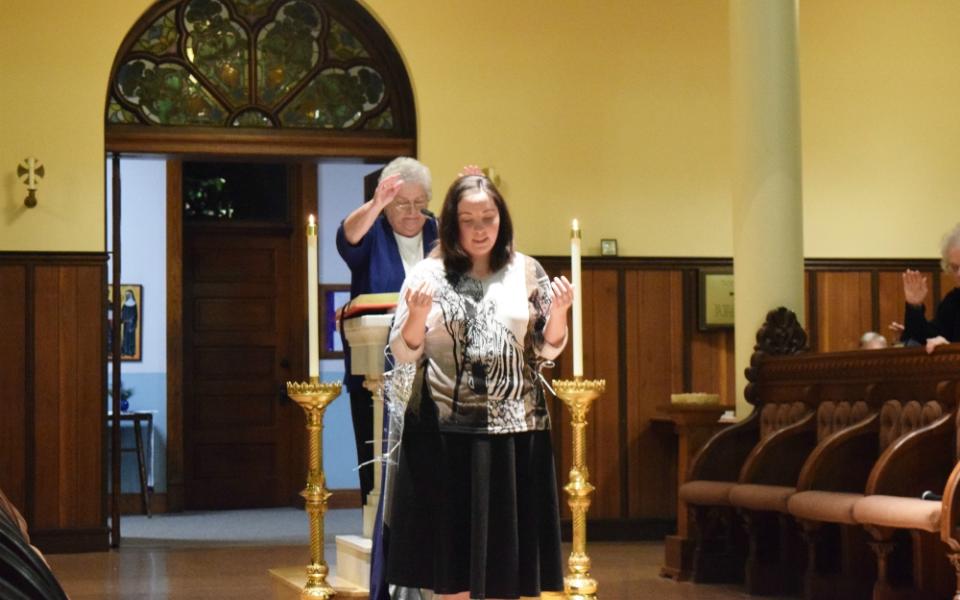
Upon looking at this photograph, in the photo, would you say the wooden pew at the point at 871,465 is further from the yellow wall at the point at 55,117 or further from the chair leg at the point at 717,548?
the yellow wall at the point at 55,117

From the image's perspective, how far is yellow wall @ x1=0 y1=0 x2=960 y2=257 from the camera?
844 centimetres

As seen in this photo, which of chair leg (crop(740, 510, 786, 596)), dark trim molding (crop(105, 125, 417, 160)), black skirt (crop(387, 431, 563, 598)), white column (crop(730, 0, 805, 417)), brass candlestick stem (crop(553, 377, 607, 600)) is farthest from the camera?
dark trim molding (crop(105, 125, 417, 160))

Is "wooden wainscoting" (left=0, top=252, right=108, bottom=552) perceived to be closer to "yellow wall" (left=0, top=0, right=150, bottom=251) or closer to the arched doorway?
"yellow wall" (left=0, top=0, right=150, bottom=251)

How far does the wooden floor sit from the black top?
1489 millimetres

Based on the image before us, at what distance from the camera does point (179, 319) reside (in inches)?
476

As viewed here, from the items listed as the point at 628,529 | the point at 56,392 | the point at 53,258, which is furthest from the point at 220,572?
the point at 628,529

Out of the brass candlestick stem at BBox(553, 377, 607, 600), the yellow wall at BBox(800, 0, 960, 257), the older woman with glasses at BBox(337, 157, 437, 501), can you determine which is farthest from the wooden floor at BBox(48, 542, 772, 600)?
the yellow wall at BBox(800, 0, 960, 257)

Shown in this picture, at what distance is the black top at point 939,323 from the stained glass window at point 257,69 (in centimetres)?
382

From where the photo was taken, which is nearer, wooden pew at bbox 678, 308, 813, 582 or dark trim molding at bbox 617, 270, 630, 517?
wooden pew at bbox 678, 308, 813, 582

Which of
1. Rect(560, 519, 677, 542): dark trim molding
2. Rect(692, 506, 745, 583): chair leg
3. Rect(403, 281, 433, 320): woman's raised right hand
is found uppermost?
Rect(403, 281, 433, 320): woman's raised right hand

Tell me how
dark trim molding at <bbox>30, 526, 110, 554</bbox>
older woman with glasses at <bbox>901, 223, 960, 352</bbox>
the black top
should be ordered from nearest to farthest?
older woman with glasses at <bbox>901, 223, 960, 352</bbox>, the black top, dark trim molding at <bbox>30, 526, 110, 554</bbox>

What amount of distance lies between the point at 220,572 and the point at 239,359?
544 cm

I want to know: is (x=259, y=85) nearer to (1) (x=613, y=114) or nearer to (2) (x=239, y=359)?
(1) (x=613, y=114)

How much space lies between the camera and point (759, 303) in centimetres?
720
